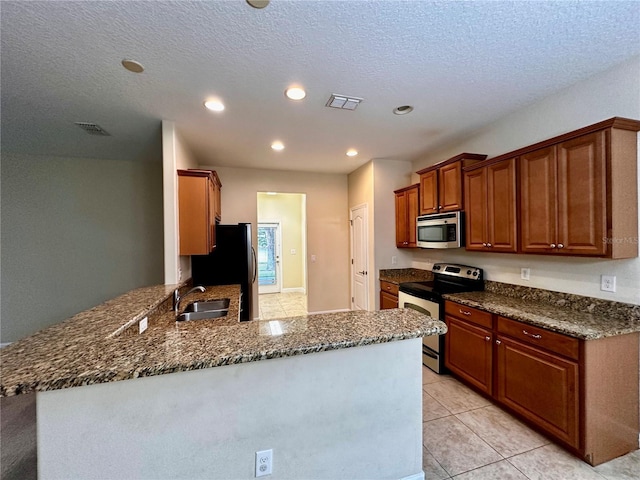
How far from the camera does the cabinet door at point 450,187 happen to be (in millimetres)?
3092

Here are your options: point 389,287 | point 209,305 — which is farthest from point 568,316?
point 209,305

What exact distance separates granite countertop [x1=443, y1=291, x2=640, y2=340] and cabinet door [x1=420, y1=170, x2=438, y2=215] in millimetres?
1379

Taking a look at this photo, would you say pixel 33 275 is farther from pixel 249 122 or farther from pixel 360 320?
pixel 360 320

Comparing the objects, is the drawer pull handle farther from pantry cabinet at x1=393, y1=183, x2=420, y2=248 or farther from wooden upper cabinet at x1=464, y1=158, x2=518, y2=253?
pantry cabinet at x1=393, y1=183, x2=420, y2=248

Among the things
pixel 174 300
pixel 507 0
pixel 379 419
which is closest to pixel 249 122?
pixel 174 300

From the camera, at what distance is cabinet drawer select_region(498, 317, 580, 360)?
175 centimetres

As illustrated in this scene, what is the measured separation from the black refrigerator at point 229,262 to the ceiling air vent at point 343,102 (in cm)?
215

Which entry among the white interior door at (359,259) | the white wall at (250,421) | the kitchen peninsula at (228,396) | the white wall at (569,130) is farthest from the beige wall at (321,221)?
the white wall at (250,421)

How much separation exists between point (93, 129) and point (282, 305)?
457 centimetres

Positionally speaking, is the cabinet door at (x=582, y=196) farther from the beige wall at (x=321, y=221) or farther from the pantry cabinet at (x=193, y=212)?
the beige wall at (x=321, y=221)

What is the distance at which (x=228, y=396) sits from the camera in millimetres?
1145

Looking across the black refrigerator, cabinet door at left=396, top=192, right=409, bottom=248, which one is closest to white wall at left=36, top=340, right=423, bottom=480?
the black refrigerator

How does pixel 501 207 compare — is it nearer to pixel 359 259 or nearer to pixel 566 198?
pixel 566 198

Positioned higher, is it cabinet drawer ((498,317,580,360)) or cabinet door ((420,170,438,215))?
cabinet door ((420,170,438,215))
